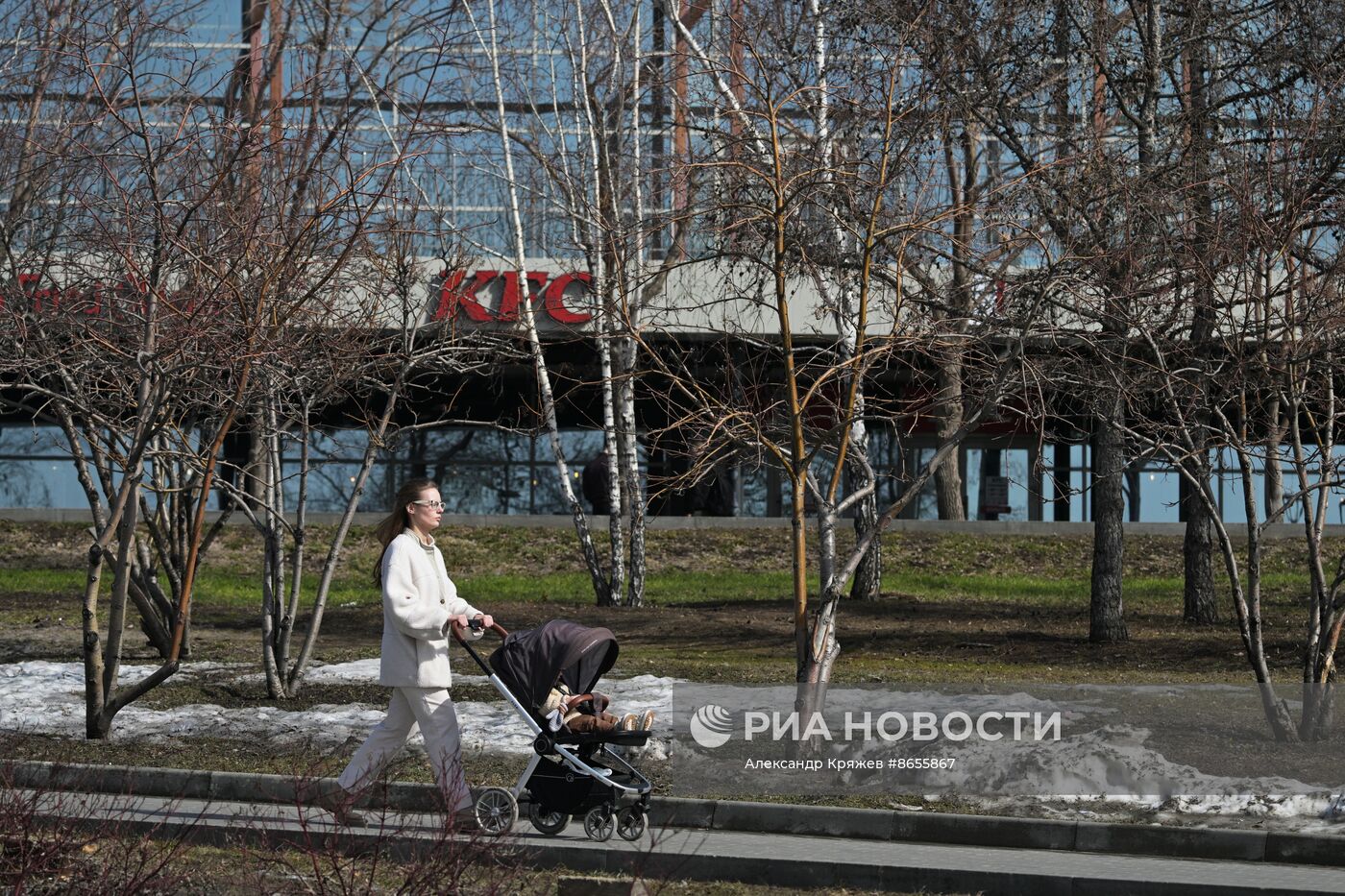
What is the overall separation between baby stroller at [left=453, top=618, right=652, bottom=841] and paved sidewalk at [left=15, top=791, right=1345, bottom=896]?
0.40 ft

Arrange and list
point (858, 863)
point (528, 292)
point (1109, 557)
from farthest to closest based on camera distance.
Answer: point (528, 292) < point (1109, 557) < point (858, 863)

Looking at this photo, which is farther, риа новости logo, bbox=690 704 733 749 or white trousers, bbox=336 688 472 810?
риа новости logo, bbox=690 704 733 749

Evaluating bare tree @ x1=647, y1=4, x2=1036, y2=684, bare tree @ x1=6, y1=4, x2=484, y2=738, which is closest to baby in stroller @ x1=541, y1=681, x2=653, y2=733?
bare tree @ x1=647, y1=4, x2=1036, y2=684

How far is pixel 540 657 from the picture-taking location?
25.0 feet

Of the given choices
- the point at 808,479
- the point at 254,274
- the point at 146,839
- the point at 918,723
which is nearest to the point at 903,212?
the point at 808,479

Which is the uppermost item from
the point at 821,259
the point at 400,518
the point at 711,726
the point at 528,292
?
the point at 528,292

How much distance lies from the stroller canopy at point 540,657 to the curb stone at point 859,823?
0.85 metres

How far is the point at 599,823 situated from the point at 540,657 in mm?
876

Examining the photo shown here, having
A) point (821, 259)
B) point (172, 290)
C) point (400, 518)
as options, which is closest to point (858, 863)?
point (400, 518)

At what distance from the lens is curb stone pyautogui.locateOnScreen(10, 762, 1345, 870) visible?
729cm

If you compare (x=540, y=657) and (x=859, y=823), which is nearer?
(x=540, y=657)

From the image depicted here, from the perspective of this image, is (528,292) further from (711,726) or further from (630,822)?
(630,822)

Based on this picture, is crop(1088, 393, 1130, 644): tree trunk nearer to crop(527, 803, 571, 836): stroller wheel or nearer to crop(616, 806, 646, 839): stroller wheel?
crop(616, 806, 646, 839): stroller wheel

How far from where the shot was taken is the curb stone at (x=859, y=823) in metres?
7.29
